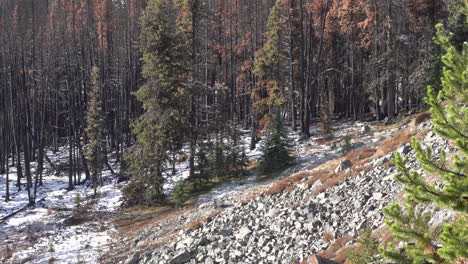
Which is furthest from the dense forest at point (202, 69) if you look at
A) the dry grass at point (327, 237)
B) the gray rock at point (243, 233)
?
the gray rock at point (243, 233)

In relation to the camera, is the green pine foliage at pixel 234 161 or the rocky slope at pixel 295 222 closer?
the rocky slope at pixel 295 222

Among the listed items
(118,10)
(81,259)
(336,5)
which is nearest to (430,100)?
(81,259)

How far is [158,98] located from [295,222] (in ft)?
Result: 43.2

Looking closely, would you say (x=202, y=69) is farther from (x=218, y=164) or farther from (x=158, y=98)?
(x=218, y=164)

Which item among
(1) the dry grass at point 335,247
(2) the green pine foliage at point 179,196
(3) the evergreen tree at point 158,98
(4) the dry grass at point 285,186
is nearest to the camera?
(1) the dry grass at point 335,247

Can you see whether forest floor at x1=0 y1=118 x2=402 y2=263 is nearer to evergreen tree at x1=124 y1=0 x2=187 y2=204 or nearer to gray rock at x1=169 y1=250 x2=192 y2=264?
evergreen tree at x1=124 y1=0 x2=187 y2=204

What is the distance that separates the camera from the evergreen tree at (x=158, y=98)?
2155cm

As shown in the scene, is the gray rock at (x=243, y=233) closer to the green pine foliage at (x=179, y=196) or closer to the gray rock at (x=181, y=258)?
the gray rock at (x=181, y=258)

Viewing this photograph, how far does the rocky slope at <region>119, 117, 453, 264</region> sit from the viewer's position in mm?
10414

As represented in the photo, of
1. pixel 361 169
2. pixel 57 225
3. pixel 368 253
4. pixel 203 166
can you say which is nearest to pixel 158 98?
pixel 203 166

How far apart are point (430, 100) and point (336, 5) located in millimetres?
33027

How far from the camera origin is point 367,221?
9.85m

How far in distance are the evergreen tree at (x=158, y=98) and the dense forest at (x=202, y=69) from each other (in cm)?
6

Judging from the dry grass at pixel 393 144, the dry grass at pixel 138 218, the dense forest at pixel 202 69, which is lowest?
the dry grass at pixel 138 218
